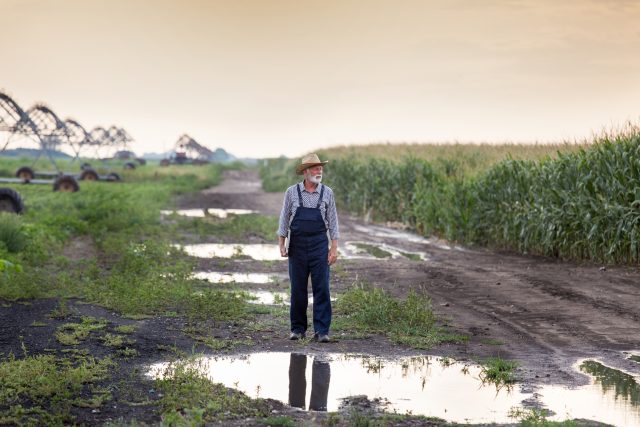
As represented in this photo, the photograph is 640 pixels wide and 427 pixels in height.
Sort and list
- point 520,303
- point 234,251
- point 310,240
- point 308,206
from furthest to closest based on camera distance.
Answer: point 234,251 < point 520,303 < point 310,240 < point 308,206

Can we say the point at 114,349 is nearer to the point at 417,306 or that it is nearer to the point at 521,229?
the point at 417,306

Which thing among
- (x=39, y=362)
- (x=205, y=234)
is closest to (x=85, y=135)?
(x=205, y=234)

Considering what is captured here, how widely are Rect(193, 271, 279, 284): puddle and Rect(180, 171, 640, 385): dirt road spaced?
723 mm

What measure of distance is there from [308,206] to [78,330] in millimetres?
3306

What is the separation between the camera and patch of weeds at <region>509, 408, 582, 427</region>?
6695 mm

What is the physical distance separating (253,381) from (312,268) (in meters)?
2.41

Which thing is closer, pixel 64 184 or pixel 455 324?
pixel 455 324

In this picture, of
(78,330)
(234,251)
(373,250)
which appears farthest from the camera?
(373,250)

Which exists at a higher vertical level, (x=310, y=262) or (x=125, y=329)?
(x=310, y=262)

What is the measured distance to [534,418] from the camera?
6.93 meters

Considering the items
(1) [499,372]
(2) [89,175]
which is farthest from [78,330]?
(2) [89,175]

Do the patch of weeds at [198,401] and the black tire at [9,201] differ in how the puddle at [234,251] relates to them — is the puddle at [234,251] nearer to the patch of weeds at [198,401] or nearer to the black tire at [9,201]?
the black tire at [9,201]

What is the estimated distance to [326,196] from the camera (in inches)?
411

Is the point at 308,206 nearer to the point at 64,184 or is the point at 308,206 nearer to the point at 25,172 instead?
the point at 64,184
